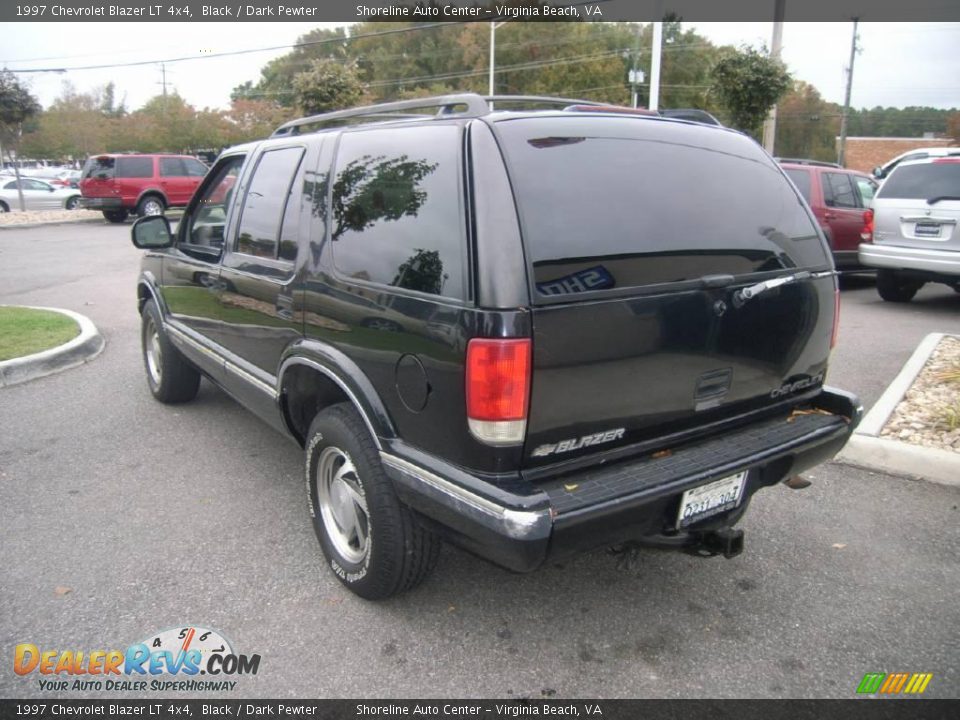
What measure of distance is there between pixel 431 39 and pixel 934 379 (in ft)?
198

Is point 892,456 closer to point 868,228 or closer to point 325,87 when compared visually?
point 868,228

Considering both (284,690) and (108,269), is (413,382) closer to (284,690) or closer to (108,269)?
(284,690)

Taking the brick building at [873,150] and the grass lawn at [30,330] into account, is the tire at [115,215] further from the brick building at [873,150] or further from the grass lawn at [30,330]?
the brick building at [873,150]

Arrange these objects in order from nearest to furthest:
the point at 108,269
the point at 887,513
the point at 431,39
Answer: the point at 887,513, the point at 108,269, the point at 431,39

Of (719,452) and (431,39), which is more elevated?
(431,39)

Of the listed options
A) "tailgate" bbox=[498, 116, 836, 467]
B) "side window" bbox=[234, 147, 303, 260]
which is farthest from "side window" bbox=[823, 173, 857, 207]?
"side window" bbox=[234, 147, 303, 260]

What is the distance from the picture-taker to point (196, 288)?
4.30 meters

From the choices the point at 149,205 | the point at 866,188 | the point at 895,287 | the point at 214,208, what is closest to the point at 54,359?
the point at 214,208

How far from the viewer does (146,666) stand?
8.54 ft

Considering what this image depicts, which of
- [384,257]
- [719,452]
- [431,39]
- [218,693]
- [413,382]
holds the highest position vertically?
[431,39]

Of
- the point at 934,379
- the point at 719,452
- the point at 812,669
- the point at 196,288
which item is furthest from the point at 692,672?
the point at 934,379

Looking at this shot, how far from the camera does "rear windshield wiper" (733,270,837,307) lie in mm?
2666

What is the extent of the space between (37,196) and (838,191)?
82.8 ft

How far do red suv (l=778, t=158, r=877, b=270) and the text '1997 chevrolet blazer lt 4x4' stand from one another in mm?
7466
